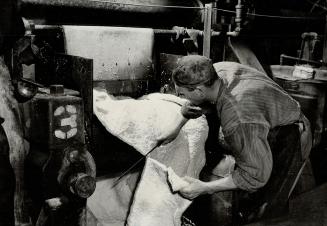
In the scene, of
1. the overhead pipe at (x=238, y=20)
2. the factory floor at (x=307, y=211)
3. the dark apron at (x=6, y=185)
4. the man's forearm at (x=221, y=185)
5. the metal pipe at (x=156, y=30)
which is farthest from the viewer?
the overhead pipe at (x=238, y=20)

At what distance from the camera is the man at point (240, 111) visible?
2.54 metres

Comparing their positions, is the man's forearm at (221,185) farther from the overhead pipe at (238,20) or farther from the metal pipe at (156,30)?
the overhead pipe at (238,20)

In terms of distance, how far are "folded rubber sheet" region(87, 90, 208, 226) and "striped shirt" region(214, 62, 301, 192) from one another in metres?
0.49

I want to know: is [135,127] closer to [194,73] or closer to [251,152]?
[194,73]

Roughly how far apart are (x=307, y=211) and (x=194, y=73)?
2256 millimetres

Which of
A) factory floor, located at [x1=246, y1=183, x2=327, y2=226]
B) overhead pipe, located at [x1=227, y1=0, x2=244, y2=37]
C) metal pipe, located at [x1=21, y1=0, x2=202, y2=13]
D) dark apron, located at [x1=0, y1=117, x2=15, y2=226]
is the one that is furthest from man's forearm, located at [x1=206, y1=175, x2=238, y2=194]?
overhead pipe, located at [x1=227, y1=0, x2=244, y2=37]

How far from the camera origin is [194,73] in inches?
103

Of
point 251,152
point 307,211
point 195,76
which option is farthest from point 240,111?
point 307,211

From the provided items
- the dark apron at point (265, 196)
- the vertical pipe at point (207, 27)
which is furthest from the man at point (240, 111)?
the vertical pipe at point (207, 27)

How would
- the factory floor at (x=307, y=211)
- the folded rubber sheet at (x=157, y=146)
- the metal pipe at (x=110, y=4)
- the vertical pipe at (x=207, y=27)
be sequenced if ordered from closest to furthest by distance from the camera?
1. the folded rubber sheet at (x=157, y=146)
2. the metal pipe at (x=110, y=4)
3. the factory floor at (x=307, y=211)
4. the vertical pipe at (x=207, y=27)

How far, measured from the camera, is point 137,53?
12.7ft

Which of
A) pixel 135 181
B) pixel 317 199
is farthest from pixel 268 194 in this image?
pixel 135 181

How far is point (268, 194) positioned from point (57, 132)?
6.79ft

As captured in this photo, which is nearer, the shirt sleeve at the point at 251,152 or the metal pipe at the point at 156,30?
the shirt sleeve at the point at 251,152
